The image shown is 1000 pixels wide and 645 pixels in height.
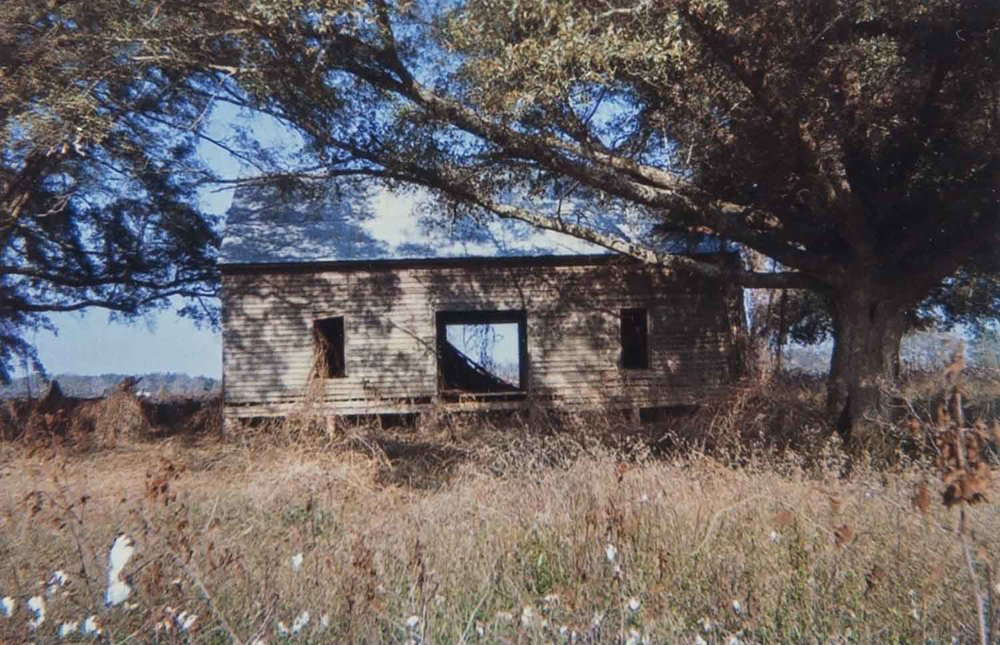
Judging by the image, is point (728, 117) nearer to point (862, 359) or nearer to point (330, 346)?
point (862, 359)

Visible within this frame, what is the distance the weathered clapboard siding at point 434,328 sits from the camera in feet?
59.8

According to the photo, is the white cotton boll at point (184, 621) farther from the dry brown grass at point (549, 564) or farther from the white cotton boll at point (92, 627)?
the white cotton boll at point (92, 627)

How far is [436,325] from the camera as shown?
727 inches

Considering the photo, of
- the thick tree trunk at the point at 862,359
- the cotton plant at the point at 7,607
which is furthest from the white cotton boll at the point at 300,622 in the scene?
the thick tree trunk at the point at 862,359

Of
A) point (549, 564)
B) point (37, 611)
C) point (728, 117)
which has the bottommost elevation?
point (549, 564)

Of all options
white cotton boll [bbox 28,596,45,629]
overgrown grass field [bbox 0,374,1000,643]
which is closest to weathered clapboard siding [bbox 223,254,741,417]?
overgrown grass field [bbox 0,374,1000,643]

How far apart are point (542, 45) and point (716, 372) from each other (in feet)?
32.5

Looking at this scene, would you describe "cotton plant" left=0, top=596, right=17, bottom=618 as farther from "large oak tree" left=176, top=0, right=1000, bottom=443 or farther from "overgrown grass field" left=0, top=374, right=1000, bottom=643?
"large oak tree" left=176, top=0, right=1000, bottom=443

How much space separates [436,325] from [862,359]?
841 centimetres

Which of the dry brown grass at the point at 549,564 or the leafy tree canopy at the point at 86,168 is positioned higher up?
the leafy tree canopy at the point at 86,168

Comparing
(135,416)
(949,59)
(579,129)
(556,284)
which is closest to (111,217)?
(135,416)

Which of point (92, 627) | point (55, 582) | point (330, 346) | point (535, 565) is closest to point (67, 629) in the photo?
point (92, 627)

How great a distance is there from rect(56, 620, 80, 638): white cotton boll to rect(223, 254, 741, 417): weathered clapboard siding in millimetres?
13904

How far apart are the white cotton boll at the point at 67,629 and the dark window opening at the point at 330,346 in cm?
1392
